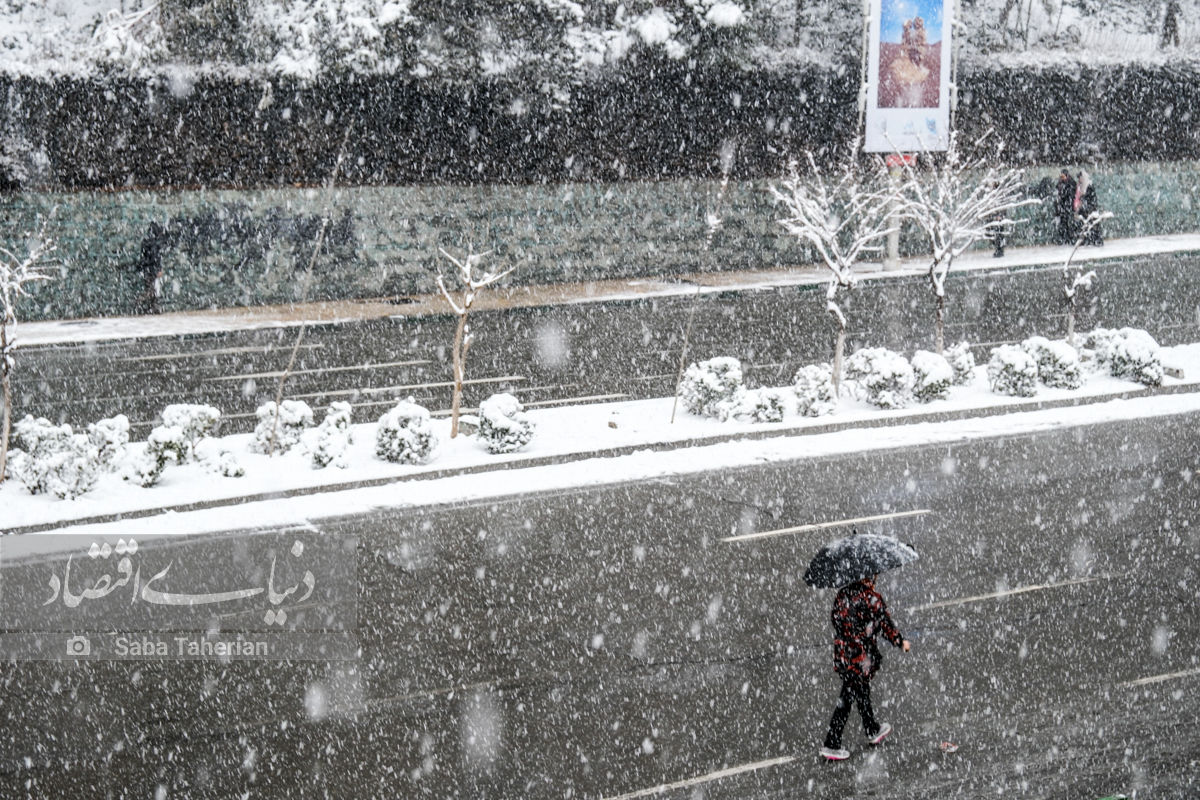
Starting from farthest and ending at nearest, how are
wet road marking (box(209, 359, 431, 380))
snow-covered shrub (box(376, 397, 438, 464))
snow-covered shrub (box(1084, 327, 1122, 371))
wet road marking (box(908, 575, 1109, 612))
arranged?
wet road marking (box(209, 359, 431, 380)) → snow-covered shrub (box(1084, 327, 1122, 371)) → snow-covered shrub (box(376, 397, 438, 464)) → wet road marking (box(908, 575, 1109, 612))

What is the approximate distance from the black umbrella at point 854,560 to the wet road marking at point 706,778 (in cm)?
116

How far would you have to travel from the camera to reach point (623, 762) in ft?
24.2

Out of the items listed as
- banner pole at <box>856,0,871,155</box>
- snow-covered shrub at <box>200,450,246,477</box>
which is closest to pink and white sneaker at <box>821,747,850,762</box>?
snow-covered shrub at <box>200,450,246,477</box>

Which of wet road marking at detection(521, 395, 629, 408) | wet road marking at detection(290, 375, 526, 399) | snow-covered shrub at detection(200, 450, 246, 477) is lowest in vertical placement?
wet road marking at detection(290, 375, 526, 399)

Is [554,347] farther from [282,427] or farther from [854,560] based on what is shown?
[854,560]

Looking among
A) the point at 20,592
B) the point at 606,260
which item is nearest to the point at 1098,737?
the point at 20,592

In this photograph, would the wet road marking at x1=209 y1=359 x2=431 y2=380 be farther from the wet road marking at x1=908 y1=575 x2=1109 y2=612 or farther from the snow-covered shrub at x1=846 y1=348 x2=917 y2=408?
the wet road marking at x1=908 y1=575 x2=1109 y2=612

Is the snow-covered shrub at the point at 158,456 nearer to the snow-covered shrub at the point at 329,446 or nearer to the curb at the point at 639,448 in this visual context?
the curb at the point at 639,448

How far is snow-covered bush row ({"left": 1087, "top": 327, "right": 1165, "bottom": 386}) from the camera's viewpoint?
55.1ft

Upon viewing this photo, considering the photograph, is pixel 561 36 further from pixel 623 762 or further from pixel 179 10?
pixel 623 762

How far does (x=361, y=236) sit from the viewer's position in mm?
26797

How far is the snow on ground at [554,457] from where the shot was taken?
1198 centimetres

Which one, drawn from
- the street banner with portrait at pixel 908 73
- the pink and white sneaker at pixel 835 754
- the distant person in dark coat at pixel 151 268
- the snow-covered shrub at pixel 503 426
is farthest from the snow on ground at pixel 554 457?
the street banner with portrait at pixel 908 73

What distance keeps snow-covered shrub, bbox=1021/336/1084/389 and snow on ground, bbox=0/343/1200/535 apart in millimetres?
141
